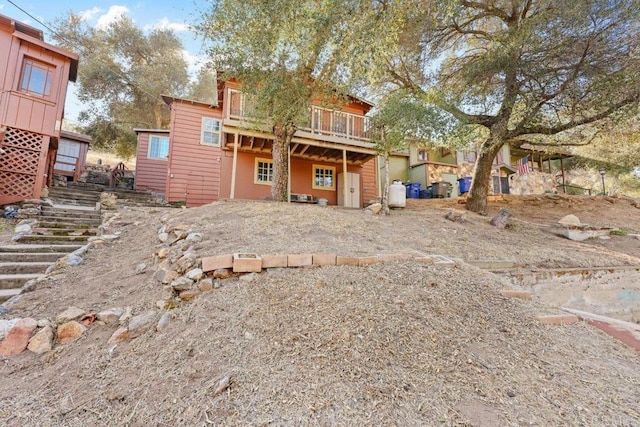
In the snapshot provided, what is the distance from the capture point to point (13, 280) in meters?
3.64

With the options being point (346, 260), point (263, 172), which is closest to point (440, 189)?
point (263, 172)

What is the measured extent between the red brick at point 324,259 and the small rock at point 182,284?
4.06 ft

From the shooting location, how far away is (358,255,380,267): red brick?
3.07 metres

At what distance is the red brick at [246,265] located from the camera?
8.84 feet

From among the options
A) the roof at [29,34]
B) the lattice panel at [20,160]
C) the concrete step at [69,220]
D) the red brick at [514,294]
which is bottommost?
the red brick at [514,294]

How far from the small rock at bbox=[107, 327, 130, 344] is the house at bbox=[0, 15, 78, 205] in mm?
7572

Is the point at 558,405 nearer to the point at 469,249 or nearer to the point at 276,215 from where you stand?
the point at 469,249

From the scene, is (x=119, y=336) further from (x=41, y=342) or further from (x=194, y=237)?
(x=194, y=237)

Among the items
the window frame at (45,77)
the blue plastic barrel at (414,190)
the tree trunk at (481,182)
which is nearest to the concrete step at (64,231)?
the window frame at (45,77)

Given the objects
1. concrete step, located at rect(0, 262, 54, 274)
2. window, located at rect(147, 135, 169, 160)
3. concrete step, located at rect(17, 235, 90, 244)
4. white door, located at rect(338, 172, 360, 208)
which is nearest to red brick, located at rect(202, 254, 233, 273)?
concrete step, located at rect(0, 262, 54, 274)

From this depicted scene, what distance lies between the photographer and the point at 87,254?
4520mm

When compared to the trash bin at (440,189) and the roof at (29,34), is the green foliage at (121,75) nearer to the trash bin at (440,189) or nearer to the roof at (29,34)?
the roof at (29,34)

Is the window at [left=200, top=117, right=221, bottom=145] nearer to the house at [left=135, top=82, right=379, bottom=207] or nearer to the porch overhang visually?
the house at [left=135, top=82, right=379, bottom=207]

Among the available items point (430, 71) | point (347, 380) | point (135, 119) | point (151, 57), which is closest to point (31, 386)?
point (347, 380)
